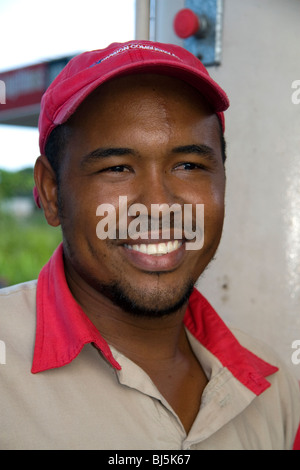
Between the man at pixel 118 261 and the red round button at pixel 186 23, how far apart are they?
0.27m

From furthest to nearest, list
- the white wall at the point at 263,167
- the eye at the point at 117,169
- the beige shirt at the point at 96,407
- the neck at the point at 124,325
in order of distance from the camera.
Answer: the white wall at the point at 263,167, the neck at the point at 124,325, the eye at the point at 117,169, the beige shirt at the point at 96,407

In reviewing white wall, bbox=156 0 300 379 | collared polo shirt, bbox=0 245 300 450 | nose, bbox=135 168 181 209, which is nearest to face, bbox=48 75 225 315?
nose, bbox=135 168 181 209

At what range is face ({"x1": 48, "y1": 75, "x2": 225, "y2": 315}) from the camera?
1172 mm

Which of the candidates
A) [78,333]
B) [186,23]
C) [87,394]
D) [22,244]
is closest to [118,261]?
[78,333]

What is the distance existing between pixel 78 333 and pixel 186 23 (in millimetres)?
862

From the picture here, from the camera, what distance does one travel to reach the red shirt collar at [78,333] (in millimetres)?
1159

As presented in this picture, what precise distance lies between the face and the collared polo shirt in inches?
4.2

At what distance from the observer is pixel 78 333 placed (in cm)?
118

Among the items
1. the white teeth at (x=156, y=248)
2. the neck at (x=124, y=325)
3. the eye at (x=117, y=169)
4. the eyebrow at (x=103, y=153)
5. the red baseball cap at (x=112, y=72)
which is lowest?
the neck at (x=124, y=325)

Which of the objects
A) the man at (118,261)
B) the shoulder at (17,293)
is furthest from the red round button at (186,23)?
the shoulder at (17,293)

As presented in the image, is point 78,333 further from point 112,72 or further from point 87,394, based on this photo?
point 112,72

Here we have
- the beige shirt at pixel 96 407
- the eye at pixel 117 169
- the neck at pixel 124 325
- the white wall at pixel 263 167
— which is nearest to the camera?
the beige shirt at pixel 96 407

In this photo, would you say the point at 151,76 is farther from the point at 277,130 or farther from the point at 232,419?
the point at 232,419

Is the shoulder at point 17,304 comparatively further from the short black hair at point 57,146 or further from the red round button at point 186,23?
the red round button at point 186,23
